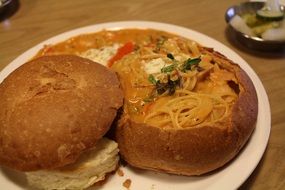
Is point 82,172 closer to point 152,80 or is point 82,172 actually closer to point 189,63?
point 152,80

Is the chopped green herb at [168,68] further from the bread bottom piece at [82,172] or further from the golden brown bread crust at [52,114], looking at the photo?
the bread bottom piece at [82,172]

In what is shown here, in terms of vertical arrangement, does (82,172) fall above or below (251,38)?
above

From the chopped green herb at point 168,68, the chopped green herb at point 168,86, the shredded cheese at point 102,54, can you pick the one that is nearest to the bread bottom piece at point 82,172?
the chopped green herb at point 168,86

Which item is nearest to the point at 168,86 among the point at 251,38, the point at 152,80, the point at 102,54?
the point at 152,80

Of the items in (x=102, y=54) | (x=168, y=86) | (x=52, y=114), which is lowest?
(x=102, y=54)

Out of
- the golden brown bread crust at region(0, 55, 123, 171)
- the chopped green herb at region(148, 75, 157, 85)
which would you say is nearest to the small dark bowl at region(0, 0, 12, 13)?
the golden brown bread crust at region(0, 55, 123, 171)

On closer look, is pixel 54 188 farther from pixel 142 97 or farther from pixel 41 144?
pixel 142 97

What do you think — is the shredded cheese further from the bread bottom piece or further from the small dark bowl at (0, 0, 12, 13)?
the small dark bowl at (0, 0, 12, 13)
